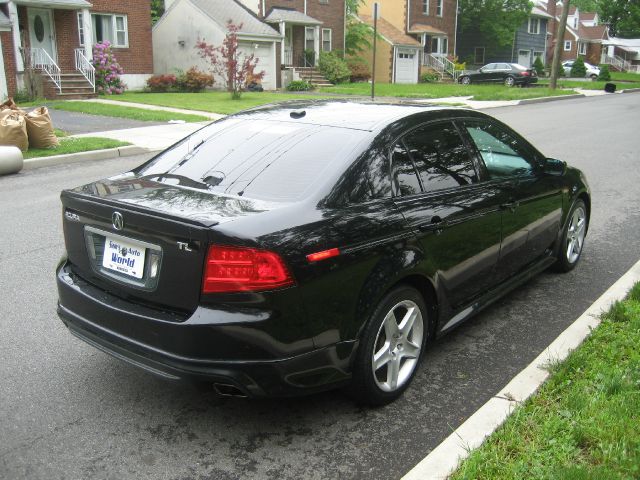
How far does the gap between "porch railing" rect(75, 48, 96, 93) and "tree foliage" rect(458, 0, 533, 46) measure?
1488 inches

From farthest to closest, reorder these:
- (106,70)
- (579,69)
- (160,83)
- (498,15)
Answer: (579,69) → (498,15) → (160,83) → (106,70)

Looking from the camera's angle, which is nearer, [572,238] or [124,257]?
[124,257]

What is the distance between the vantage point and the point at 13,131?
39.1 ft

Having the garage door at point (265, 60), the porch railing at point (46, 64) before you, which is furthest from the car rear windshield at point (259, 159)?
the garage door at point (265, 60)

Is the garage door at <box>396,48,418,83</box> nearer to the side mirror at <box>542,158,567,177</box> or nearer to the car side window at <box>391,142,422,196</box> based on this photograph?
the side mirror at <box>542,158,567,177</box>

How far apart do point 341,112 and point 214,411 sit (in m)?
2.04

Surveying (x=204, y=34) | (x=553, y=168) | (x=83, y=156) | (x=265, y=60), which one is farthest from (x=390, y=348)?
(x=265, y=60)

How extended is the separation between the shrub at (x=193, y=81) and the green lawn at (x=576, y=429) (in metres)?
29.0

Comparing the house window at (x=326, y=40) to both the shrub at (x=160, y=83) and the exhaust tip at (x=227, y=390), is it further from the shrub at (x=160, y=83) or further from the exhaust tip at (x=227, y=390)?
the exhaust tip at (x=227, y=390)

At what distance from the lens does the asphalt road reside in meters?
3.12

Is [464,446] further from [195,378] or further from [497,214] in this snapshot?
[497,214]

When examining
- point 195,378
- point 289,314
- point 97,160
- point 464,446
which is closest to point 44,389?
point 195,378

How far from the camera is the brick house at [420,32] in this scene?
46.5 metres

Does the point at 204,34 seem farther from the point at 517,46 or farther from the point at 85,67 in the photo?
the point at 517,46
